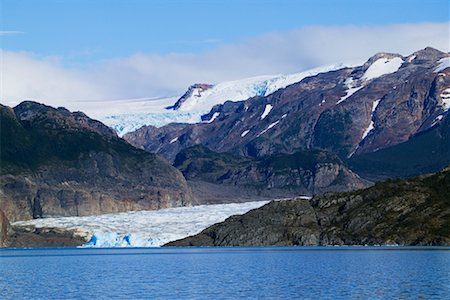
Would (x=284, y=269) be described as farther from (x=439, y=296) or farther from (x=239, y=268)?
(x=439, y=296)

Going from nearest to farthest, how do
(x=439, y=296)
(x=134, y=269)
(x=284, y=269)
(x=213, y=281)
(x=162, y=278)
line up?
1. (x=439, y=296)
2. (x=213, y=281)
3. (x=162, y=278)
4. (x=284, y=269)
5. (x=134, y=269)

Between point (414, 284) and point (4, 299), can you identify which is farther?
point (414, 284)

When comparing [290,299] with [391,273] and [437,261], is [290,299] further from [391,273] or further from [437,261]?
[437,261]

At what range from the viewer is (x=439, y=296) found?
9088 cm

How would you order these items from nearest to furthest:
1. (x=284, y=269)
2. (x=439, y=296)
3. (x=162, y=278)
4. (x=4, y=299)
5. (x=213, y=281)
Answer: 1. (x=439, y=296)
2. (x=4, y=299)
3. (x=213, y=281)
4. (x=162, y=278)
5. (x=284, y=269)

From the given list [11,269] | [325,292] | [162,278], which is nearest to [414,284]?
[325,292]

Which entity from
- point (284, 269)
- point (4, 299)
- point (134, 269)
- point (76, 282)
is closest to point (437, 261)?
point (284, 269)

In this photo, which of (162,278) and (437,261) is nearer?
(162,278)

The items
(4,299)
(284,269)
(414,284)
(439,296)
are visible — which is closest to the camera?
(439,296)

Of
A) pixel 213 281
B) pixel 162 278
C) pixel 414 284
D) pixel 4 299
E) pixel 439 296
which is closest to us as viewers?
pixel 439 296

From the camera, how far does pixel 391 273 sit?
402ft

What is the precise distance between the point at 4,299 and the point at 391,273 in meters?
49.7

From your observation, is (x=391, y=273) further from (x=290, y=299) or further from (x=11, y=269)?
(x=11, y=269)

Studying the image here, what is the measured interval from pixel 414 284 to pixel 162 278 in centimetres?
3460
